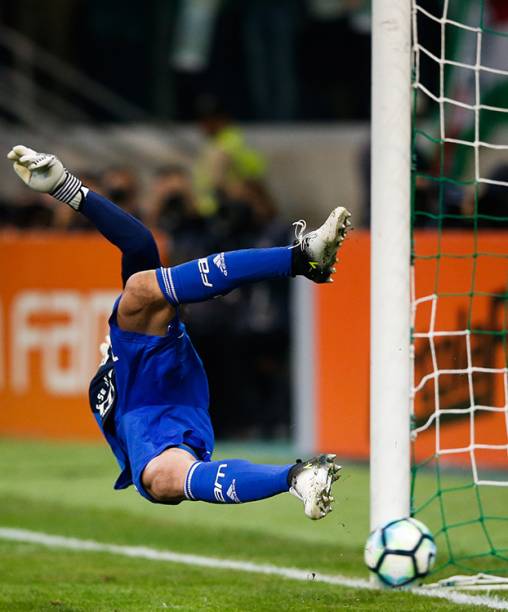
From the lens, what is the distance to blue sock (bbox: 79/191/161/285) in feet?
18.9

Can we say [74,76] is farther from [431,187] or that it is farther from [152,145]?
[431,187]

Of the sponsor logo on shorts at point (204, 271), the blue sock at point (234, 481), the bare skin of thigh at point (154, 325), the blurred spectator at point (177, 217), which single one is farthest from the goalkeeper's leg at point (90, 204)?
the blurred spectator at point (177, 217)

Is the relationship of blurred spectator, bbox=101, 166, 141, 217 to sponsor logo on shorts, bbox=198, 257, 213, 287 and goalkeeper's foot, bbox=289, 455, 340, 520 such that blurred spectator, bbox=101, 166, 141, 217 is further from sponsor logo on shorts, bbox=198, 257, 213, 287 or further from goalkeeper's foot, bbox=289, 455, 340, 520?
goalkeeper's foot, bbox=289, 455, 340, 520

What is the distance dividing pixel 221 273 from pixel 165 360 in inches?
20.6

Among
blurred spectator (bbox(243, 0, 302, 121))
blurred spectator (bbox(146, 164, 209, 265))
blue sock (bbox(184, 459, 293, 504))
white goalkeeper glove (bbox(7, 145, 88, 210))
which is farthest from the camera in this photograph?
blurred spectator (bbox(243, 0, 302, 121))

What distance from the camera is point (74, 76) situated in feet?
51.9

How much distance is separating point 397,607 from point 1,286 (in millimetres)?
6884

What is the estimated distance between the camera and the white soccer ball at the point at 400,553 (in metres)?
5.59

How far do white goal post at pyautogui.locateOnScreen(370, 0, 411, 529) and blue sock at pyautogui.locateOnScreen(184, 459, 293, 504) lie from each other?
0.81 m

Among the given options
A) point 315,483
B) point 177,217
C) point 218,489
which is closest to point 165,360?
point 218,489

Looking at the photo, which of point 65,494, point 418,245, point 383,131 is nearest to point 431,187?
point 418,245

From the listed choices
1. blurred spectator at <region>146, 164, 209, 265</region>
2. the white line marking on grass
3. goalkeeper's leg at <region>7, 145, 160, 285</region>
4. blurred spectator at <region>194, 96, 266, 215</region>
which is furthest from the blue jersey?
blurred spectator at <region>194, 96, 266, 215</region>

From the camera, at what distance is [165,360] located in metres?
5.86

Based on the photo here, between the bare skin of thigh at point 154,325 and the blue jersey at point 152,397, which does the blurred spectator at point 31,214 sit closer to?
the blue jersey at point 152,397
